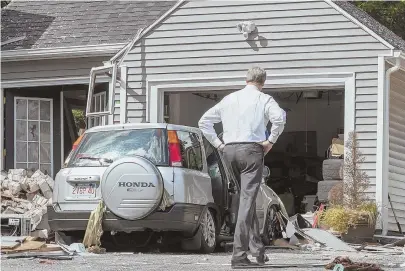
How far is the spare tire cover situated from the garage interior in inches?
316

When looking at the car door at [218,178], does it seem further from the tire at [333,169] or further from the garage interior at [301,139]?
the garage interior at [301,139]

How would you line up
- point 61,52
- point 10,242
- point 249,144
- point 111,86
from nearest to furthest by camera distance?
1. point 249,144
2. point 10,242
3. point 111,86
4. point 61,52

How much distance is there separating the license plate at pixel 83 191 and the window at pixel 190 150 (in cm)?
109

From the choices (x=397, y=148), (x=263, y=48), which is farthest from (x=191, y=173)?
(x=397, y=148)

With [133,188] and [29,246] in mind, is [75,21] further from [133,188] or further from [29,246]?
[133,188]

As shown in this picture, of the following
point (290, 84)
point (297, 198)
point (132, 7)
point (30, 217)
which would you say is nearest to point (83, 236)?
point (30, 217)

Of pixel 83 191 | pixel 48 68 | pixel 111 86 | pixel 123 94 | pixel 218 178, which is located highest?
pixel 48 68

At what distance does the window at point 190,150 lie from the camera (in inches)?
439

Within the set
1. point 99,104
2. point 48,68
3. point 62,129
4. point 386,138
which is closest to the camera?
point 386,138

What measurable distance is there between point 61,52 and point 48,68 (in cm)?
65

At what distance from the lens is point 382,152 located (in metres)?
15.2

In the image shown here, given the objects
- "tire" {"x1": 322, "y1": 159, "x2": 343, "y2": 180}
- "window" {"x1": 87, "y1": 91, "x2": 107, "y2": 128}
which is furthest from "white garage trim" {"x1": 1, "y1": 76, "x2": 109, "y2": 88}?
"tire" {"x1": 322, "y1": 159, "x2": 343, "y2": 180}

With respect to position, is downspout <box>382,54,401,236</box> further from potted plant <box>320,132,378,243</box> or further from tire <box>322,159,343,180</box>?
tire <box>322,159,343,180</box>

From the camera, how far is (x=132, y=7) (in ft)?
63.0
